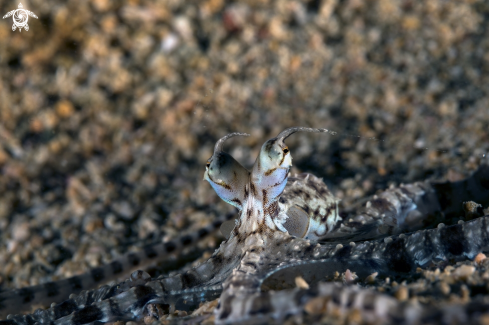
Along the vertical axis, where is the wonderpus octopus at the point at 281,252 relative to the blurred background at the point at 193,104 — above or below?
below

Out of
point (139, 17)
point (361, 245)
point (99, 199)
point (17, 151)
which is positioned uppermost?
point (139, 17)

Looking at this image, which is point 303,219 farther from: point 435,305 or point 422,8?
point 422,8

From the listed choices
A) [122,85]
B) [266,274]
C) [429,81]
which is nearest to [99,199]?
[122,85]

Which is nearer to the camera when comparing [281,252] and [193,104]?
[281,252]

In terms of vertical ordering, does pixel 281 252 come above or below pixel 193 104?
below

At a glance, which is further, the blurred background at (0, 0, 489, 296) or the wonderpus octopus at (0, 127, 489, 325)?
the blurred background at (0, 0, 489, 296)
